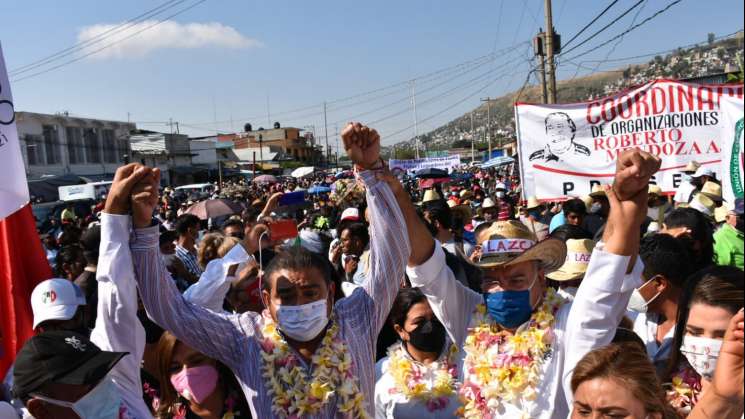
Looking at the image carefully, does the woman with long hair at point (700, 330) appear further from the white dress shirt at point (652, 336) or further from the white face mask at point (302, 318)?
the white face mask at point (302, 318)

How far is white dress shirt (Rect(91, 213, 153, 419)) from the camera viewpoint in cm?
212

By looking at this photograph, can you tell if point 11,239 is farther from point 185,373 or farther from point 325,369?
point 325,369

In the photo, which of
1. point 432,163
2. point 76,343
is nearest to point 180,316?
point 76,343

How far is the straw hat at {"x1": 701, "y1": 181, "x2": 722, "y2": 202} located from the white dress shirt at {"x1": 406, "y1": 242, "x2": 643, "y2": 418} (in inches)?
194

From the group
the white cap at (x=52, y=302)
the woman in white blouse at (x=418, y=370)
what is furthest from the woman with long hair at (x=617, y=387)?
the white cap at (x=52, y=302)

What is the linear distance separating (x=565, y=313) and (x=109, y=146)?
48.0 m

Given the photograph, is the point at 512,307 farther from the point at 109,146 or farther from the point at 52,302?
the point at 109,146

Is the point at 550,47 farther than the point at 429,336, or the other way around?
the point at 550,47

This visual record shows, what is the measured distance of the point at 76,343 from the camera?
222cm

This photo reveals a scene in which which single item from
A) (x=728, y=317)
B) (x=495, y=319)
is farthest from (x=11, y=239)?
(x=728, y=317)

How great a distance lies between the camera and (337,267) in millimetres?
6473

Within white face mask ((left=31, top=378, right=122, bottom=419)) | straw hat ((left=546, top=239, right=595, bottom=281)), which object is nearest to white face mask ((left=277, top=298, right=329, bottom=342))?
white face mask ((left=31, top=378, right=122, bottom=419))

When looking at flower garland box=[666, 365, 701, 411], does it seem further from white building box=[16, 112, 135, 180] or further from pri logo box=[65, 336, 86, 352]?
white building box=[16, 112, 135, 180]

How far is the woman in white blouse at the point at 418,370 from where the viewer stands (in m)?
3.33
